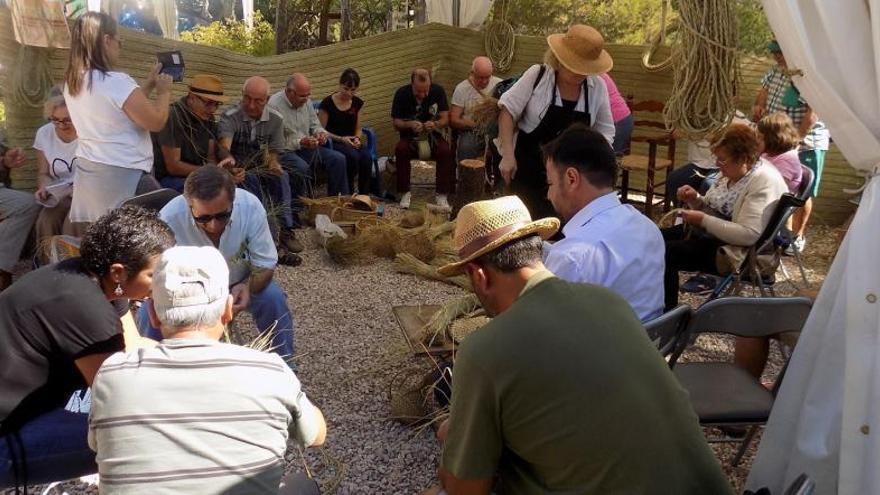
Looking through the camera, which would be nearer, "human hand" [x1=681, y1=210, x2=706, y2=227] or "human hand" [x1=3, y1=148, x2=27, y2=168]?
"human hand" [x1=681, y1=210, x2=706, y2=227]

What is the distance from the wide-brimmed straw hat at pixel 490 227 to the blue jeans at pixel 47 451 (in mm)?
1302

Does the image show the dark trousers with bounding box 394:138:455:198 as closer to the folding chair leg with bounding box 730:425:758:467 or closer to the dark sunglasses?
the dark sunglasses

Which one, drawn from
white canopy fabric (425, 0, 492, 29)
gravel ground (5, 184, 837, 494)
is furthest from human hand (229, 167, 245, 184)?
white canopy fabric (425, 0, 492, 29)

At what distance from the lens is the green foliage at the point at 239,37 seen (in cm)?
1430

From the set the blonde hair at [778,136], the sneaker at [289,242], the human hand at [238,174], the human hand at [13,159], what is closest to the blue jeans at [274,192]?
the sneaker at [289,242]

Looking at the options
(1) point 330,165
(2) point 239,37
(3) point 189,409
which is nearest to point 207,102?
(1) point 330,165

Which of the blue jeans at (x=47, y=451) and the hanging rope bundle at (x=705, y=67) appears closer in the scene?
the blue jeans at (x=47, y=451)

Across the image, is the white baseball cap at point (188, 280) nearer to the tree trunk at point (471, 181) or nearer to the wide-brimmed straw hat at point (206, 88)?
the wide-brimmed straw hat at point (206, 88)

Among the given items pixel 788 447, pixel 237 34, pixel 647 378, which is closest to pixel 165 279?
pixel 647 378

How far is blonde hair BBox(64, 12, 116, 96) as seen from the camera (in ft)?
13.4

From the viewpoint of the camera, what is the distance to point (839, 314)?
8.18 feet

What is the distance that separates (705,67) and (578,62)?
822mm

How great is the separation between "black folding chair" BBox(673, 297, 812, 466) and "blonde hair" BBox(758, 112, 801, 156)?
2.39 m

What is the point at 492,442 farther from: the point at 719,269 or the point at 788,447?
the point at 719,269
